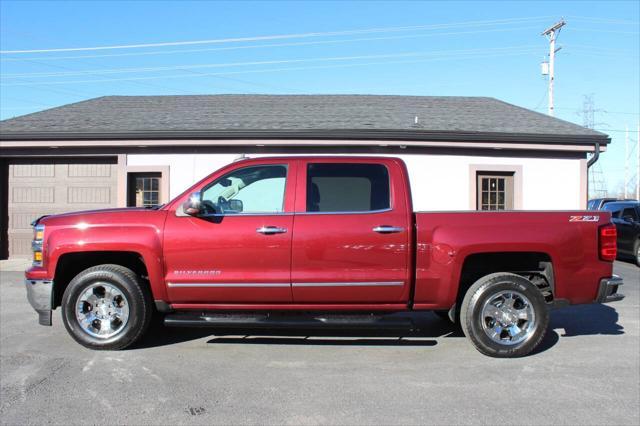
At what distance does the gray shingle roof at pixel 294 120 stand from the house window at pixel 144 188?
101 centimetres

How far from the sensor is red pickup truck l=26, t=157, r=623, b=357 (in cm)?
468

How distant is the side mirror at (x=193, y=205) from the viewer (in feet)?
15.1

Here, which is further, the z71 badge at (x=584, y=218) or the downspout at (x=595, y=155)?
the downspout at (x=595, y=155)

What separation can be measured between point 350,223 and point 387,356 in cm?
138

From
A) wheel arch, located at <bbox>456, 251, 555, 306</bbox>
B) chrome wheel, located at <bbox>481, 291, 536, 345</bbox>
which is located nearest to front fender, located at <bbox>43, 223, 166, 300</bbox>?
wheel arch, located at <bbox>456, 251, 555, 306</bbox>

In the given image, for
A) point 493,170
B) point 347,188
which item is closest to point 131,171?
point 347,188

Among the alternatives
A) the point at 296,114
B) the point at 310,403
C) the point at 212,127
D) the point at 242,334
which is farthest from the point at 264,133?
the point at 310,403

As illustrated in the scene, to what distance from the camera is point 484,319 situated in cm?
476

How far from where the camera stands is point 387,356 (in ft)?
15.7

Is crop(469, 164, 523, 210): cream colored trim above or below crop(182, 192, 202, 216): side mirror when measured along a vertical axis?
above

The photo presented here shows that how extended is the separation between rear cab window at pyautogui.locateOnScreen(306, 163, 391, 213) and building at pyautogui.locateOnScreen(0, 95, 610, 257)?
5.99 meters

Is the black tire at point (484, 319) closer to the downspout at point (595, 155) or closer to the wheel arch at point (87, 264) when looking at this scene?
the wheel arch at point (87, 264)

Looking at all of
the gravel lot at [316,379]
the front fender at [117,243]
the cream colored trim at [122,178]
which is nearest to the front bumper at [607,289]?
the gravel lot at [316,379]

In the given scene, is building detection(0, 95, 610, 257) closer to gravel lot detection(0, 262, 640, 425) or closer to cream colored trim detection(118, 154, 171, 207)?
cream colored trim detection(118, 154, 171, 207)
